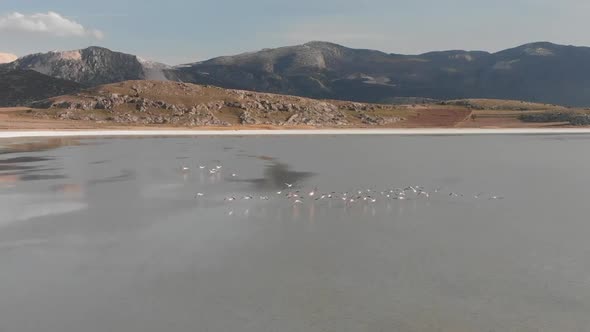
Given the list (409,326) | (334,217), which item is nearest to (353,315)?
(409,326)

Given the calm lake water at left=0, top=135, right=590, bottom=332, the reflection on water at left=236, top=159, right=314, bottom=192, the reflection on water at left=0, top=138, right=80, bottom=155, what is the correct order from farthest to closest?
the reflection on water at left=0, top=138, right=80, bottom=155, the reflection on water at left=236, top=159, right=314, bottom=192, the calm lake water at left=0, top=135, right=590, bottom=332

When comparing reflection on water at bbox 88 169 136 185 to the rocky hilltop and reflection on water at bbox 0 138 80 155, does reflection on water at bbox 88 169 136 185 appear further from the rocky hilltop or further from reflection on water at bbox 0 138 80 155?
the rocky hilltop

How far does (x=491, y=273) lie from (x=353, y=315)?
612 centimetres

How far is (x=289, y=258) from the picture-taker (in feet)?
60.4

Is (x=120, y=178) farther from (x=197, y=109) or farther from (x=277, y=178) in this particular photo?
(x=197, y=109)

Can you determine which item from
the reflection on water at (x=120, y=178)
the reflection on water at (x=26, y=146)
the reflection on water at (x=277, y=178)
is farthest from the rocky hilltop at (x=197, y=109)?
the reflection on water at (x=277, y=178)

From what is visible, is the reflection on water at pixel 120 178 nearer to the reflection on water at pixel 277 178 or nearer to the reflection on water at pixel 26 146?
the reflection on water at pixel 277 178

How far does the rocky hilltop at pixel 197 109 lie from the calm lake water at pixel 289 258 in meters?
134

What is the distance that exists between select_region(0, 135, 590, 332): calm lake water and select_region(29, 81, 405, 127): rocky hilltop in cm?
13423

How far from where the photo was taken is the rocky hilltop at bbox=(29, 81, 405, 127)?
168750mm

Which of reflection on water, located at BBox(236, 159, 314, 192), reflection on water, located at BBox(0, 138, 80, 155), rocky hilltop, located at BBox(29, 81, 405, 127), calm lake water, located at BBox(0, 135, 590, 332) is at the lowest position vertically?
reflection on water, located at BBox(0, 138, 80, 155)

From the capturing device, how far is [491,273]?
1675 cm

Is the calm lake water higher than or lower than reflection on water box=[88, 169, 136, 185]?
higher

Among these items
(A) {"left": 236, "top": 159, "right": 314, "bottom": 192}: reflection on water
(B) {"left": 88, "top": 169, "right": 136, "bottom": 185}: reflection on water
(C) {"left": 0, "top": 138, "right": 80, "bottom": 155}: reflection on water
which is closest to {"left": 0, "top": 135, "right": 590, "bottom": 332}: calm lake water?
(A) {"left": 236, "top": 159, "right": 314, "bottom": 192}: reflection on water
